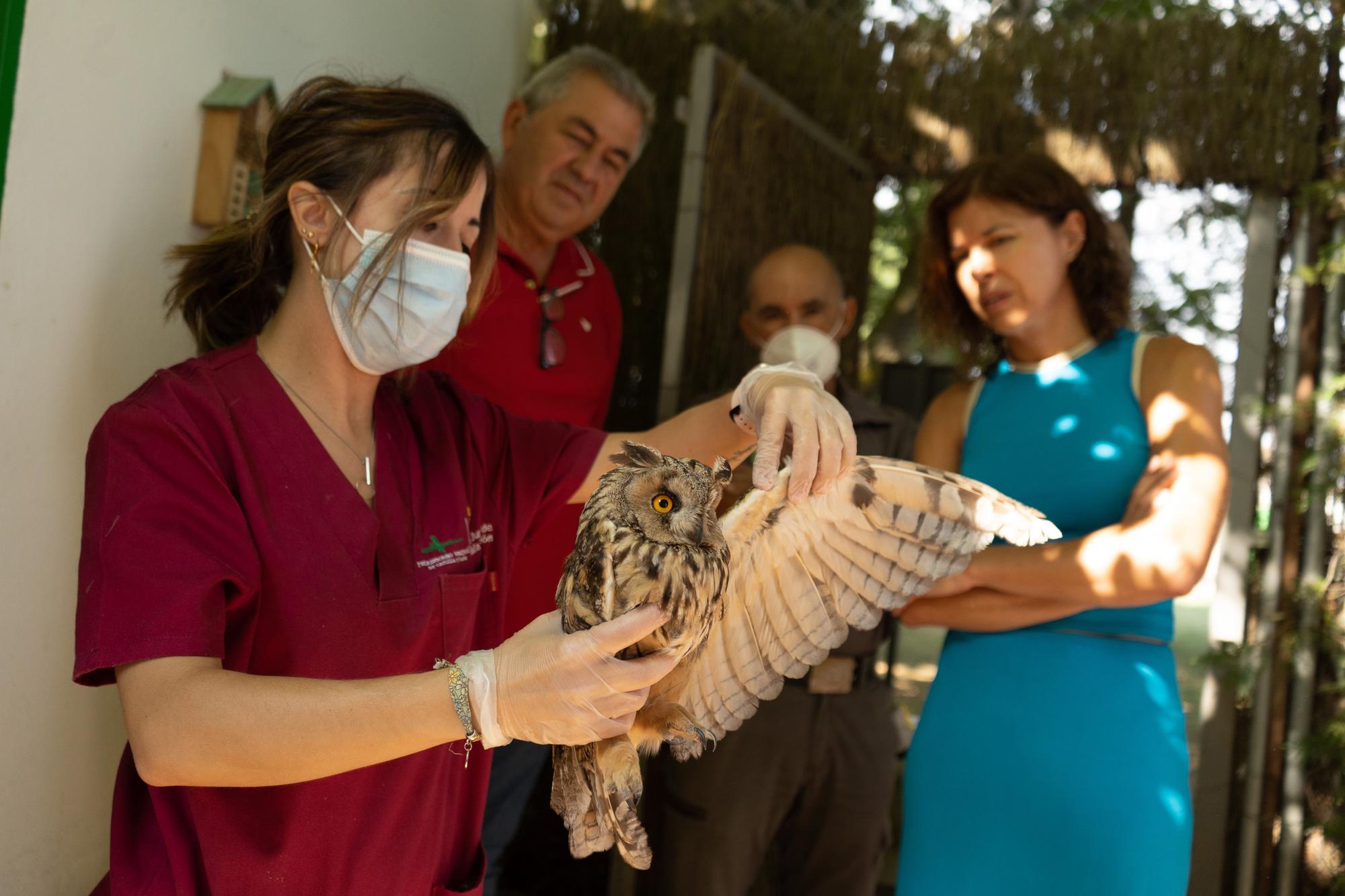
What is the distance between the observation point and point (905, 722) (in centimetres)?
455

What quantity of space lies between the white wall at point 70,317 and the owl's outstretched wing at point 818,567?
1.09 m

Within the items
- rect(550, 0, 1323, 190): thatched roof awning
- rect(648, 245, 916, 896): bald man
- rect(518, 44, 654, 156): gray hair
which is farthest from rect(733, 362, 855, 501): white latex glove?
rect(550, 0, 1323, 190): thatched roof awning

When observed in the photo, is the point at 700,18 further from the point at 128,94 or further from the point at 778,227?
the point at 128,94

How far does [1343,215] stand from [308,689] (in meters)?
3.50

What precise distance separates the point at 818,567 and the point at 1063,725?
2.35 feet

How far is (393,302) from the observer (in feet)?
5.16

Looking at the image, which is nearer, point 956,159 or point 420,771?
point 420,771

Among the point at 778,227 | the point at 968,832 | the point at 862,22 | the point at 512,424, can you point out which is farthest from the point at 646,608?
the point at 862,22

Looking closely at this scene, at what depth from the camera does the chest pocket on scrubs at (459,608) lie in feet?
5.05

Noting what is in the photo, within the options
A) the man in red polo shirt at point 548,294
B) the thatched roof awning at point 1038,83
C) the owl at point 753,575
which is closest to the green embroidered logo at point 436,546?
the owl at point 753,575

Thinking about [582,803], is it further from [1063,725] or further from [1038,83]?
[1038,83]

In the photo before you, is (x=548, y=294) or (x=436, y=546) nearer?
(x=436, y=546)

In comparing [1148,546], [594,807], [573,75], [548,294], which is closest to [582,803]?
[594,807]

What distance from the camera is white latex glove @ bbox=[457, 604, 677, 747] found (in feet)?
3.94
